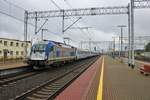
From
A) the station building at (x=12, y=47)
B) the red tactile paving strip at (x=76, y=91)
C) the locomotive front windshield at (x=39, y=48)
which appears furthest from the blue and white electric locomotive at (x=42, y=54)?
the station building at (x=12, y=47)

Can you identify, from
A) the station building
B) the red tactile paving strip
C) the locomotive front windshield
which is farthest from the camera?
the station building

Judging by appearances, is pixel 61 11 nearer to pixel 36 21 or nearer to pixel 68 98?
pixel 36 21

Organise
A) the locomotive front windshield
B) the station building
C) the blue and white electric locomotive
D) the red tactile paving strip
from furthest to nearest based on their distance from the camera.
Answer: the station building → the locomotive front windshield → the blue and white electric locomotive → the red tactile paving strip

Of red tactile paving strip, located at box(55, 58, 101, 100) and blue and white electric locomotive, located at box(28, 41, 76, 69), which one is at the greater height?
blue and white electric locomotive, located at box(28, 41, 76, 69)

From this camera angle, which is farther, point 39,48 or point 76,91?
point 39,48

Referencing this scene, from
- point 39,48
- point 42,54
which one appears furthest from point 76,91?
point 39,48

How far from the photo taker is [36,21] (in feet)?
127

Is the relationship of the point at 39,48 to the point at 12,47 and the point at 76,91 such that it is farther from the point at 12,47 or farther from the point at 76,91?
the point at 12,47

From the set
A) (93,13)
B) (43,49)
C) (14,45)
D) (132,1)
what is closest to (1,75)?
(43,49)

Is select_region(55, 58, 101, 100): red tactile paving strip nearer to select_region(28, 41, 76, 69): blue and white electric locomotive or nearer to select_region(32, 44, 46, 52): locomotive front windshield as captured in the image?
select_region(28, 41, 76, 69): blue and white electric locomotive

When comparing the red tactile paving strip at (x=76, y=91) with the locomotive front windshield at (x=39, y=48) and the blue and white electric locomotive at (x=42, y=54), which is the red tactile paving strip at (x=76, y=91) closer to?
the blue and white electric locomotive at (x=42, y=54)

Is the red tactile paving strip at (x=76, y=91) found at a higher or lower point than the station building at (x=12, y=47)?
lower

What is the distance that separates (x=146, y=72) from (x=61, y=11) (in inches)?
753

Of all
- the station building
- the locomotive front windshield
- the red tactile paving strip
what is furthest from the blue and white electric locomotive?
the station building
